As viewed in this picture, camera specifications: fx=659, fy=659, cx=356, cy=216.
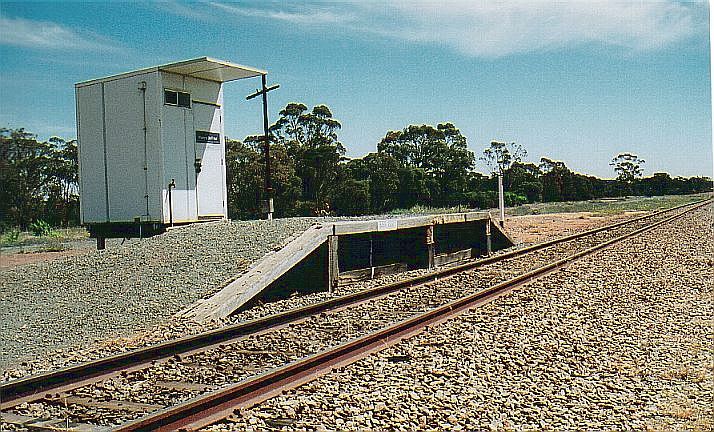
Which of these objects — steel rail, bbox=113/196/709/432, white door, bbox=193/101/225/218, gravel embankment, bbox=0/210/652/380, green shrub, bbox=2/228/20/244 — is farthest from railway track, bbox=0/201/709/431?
green shrub, bbox=2/228/20/244

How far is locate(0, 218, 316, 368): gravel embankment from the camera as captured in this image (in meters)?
7.72

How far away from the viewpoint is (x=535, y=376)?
5.57 meters

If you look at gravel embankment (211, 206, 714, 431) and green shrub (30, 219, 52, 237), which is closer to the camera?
gravel embankment (211, 206, 714, 431)

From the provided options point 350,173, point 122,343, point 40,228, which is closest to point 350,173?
point 350,173

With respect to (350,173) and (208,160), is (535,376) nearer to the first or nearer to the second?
(208,160)

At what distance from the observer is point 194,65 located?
520 inches

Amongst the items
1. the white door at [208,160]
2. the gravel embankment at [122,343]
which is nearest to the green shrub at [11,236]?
the white door at [208,160]

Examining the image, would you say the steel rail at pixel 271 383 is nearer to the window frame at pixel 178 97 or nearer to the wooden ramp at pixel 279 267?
the wooden ramp at pixel 279 267

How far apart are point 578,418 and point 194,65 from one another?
10.8m

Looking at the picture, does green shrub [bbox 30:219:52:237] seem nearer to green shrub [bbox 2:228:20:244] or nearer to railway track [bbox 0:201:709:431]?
green shrub [bbox 2:228:20:244]

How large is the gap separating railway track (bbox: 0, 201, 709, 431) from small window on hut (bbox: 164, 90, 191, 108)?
252 inches

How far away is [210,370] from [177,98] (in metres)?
8.93

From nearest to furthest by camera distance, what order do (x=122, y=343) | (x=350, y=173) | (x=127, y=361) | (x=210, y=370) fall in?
(x=210, y=370) → (x=127, y=361) → (x=122, y=343) → (x=350, y=173)

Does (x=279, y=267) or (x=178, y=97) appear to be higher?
(x=178, y=97)
